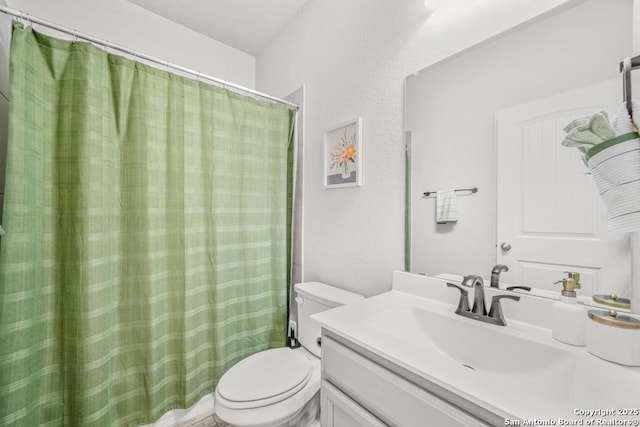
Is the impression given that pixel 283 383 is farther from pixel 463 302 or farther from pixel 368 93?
pixel 368 93

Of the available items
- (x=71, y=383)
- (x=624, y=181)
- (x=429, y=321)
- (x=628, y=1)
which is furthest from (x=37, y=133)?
(x=628, y=1)

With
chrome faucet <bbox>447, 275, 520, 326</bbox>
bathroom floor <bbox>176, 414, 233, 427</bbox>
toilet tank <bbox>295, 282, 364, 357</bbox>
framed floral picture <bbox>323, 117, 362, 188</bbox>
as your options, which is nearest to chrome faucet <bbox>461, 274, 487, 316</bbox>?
chrome faucet <bbox>447, 275, 520, 326</bbox>

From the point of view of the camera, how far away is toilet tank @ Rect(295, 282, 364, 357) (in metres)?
1.25

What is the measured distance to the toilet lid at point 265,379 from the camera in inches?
39.2

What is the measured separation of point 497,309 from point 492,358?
14 centimetres

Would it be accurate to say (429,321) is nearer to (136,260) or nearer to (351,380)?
(351,380)

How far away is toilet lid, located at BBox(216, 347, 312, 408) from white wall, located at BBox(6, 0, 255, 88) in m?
2.02

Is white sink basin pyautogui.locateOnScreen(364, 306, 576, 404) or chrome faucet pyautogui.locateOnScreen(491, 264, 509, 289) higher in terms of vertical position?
chrome faucet pyautogui.locateOnScreen(491, 264, 509, 289)

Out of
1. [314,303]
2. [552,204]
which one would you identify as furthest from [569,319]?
[314,303]

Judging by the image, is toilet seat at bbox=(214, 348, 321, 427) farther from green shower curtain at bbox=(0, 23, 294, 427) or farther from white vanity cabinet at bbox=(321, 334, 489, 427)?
green shower curtain at bbox=(0, 23, 294, 427)

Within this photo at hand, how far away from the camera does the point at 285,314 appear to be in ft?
5.57

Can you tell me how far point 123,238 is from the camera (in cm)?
120

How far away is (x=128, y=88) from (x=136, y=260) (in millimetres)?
808

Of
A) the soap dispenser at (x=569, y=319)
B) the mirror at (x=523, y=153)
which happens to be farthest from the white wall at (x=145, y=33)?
the soap dispenser at (x=569, y=319)
